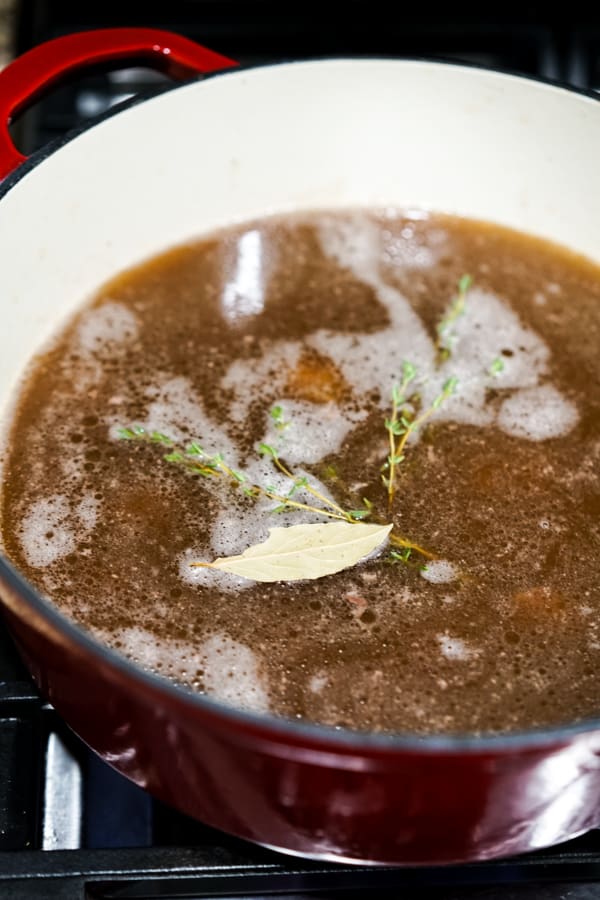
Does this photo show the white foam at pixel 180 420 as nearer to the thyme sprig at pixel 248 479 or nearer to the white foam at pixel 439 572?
the thyme sprig at pixel 248 479

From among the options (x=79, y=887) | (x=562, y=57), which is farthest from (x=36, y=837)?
(x=562, y=57)

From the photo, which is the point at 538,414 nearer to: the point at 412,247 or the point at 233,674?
the point at 412,247

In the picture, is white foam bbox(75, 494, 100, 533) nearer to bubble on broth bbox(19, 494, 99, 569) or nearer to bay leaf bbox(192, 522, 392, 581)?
bubble on broth bbox(19, 494, 99, 569)

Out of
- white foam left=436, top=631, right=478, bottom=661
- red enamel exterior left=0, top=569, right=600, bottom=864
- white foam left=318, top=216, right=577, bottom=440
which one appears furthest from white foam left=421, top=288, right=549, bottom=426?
red enamel exterior left=0, top=569, right=600, bottom=864

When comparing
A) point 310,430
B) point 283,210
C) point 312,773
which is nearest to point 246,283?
point 283,210

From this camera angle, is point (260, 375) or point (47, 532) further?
point (260, 375)

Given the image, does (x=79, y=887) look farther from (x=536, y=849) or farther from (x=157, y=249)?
(x=157, y=249)
